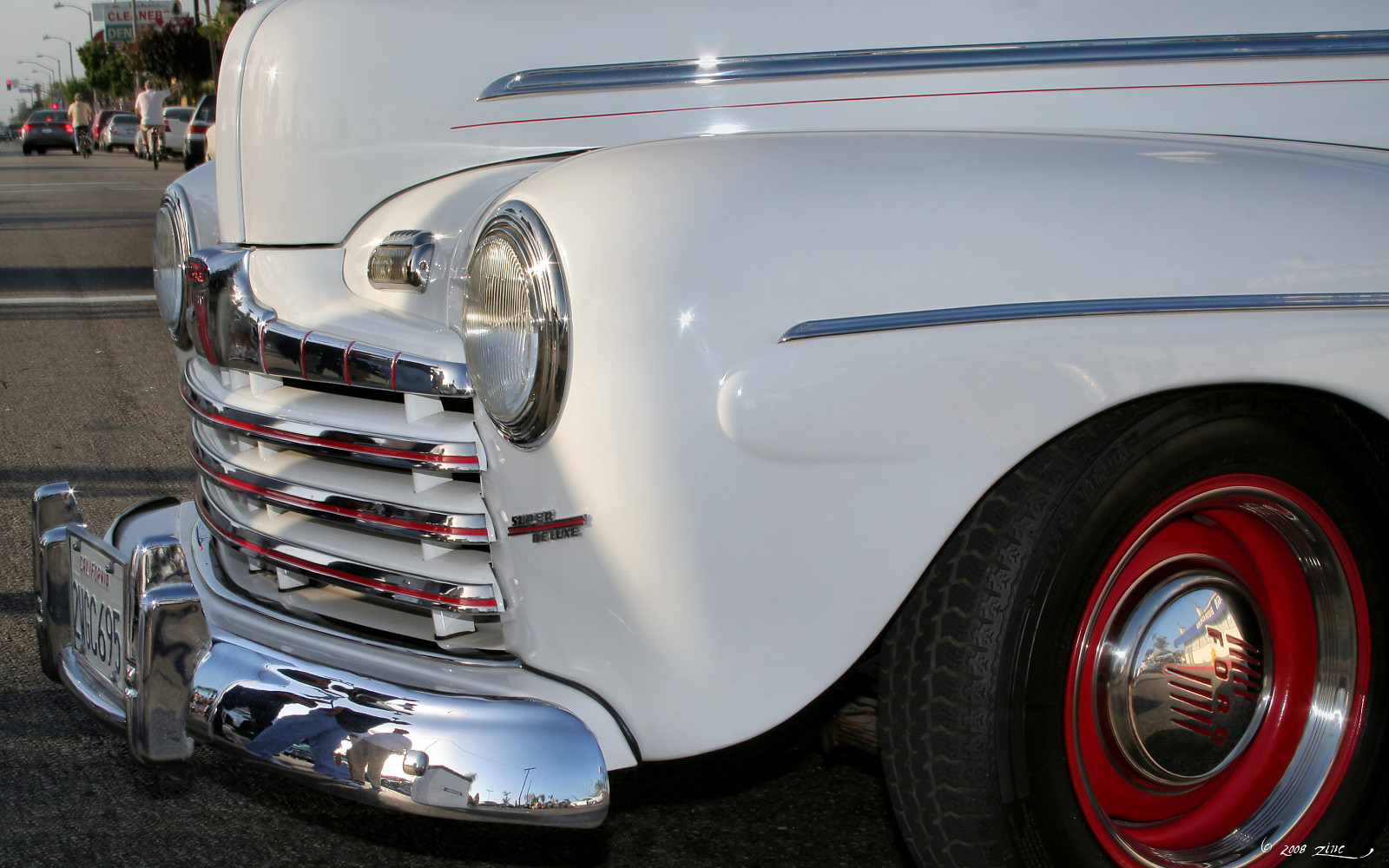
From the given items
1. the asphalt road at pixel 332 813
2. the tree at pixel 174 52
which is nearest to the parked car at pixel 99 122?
the tree at pixel 174 52

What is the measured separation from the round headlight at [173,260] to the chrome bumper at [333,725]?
56 cm

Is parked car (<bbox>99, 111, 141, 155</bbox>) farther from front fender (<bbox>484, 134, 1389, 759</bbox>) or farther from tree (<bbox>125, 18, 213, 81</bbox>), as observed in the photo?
front fender (<bbox>484, 134, 1389, 759</bbox>)

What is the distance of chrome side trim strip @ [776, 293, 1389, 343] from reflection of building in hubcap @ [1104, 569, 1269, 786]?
0.38 m

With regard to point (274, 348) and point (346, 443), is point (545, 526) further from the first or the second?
point (274, 348)

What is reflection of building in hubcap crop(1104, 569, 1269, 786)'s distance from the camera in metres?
1.53

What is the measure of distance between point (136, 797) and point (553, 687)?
3.36 ft

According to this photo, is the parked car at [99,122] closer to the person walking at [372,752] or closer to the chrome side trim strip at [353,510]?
the chrome side trim strip at [353,510]

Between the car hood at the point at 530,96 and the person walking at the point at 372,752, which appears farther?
the car hood at the point at 530,96

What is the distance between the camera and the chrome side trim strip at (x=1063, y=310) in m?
1.29

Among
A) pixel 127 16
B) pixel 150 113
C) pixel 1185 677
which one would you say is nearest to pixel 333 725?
pixel 1185 677

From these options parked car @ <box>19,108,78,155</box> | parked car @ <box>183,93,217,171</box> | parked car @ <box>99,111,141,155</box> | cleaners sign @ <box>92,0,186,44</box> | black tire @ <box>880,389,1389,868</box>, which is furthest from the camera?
cleaners sign @ <box>92,0,186,44</box>

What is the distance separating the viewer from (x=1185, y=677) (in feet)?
5.13

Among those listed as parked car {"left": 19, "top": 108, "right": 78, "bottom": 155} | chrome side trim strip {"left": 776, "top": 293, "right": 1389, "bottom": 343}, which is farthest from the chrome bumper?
parked car {"left": 19, "top": 108, "right": 78, "bottom": 155}

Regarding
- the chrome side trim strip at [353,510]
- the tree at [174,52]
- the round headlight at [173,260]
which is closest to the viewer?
the chrome side trim strip at [353,510]
